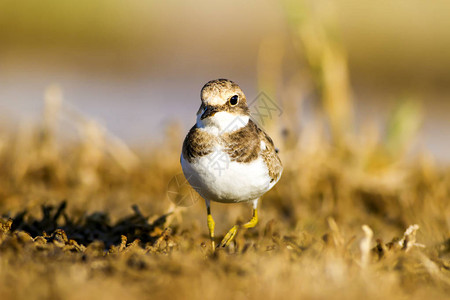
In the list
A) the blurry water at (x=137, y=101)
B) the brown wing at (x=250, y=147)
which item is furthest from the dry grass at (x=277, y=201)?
the blurry water at (x=137, y=101)

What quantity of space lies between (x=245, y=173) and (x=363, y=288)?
1313 millimetres

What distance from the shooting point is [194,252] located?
11.3 ft

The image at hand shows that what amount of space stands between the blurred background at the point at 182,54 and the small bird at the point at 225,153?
6.27 metres

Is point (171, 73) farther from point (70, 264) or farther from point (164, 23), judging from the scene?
point (70, 264)

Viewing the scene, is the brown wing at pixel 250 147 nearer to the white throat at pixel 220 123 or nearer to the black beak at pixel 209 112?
the white throat at pixel 220 123

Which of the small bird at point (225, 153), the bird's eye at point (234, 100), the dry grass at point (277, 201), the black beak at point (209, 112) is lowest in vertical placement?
the dry grass at point (277, 201)

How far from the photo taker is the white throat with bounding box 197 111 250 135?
390 cm

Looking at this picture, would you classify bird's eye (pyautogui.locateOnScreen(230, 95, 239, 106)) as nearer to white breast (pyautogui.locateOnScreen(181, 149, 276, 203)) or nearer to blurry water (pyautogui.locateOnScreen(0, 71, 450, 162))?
white breast (pyautogui.locateOnScreen(181, 149, 276, 203))

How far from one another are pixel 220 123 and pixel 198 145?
24 centimetres

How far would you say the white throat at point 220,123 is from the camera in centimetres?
390

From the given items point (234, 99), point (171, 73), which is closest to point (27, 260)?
point (234, 99)

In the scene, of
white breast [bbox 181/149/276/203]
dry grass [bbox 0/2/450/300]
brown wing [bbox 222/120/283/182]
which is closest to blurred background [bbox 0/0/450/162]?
dry grass [bbox 0/2/450/300]

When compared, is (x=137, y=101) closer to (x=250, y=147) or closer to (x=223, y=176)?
(x=250, y=147)

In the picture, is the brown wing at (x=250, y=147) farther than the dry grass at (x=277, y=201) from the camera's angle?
Yes
